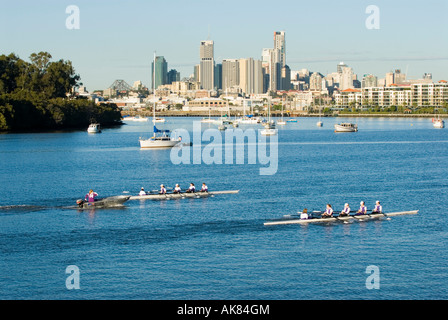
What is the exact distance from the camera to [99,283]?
103ft

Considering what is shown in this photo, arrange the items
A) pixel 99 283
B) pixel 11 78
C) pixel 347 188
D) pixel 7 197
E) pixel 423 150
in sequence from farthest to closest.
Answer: pixel 11 78 → pixel 423 150 → pixel 347 188 → pixel 7 197 → pixel 99 283

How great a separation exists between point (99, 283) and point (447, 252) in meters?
19.0

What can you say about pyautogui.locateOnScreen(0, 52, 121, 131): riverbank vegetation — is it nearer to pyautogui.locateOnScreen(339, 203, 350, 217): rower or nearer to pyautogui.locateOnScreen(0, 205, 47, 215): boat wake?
pyautogui.locateOnScreen(0, 205, 47, 215): boat wake

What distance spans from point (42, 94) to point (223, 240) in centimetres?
13533

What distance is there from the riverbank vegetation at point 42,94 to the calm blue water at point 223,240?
263 ft

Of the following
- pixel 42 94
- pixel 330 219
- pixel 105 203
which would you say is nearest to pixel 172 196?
pixel 105 203

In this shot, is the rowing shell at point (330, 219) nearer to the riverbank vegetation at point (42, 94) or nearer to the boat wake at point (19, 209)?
the boat wake at point (19, 209)

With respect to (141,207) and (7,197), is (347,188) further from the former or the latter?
(7,197)

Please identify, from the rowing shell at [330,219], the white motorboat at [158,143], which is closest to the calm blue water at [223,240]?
the rowing shell at [330,219]

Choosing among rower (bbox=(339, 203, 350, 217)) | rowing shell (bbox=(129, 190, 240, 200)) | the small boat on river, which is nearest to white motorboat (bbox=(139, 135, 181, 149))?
rowing shell (bbox=(129, 190, 240, 200))

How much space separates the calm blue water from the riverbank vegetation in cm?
8011

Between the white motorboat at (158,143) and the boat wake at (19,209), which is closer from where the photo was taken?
the boat wake at (19,209)

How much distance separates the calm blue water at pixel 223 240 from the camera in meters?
30.9
